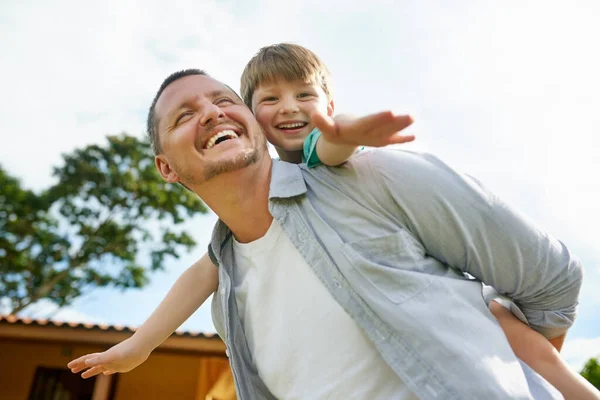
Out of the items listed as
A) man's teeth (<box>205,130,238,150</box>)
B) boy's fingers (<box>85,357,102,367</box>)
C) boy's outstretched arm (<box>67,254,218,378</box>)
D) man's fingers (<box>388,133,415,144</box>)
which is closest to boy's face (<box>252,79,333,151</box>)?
man's teeth (<box>205,130,238,150</box>)

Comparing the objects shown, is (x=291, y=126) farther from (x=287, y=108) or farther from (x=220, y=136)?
(x=220, y=136)

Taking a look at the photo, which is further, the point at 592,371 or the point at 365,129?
the point at 592,371

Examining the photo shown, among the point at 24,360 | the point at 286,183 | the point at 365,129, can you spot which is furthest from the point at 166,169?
the point at 24,360

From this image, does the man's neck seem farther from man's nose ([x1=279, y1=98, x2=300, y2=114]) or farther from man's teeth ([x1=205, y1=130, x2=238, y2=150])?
man's nose ([x1=279, y1=98, x2=300, y2=114])

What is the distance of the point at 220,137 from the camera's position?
1.73m

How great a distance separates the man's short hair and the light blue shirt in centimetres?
61

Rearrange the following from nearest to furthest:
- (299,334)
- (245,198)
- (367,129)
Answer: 1. (367,129)
2. (299,334)
3. (245,198)

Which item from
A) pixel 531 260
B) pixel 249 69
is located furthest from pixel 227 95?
pixel 531 260

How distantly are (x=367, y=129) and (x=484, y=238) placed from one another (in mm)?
431

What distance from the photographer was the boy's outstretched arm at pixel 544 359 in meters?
1.36

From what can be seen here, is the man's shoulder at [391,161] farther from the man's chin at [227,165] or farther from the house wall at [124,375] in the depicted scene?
the house wall at [124,375]

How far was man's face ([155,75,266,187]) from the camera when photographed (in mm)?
1666

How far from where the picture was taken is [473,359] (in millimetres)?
1175

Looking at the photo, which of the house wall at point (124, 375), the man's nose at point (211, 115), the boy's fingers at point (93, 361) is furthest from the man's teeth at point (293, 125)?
the house wall at point (124, 375)
